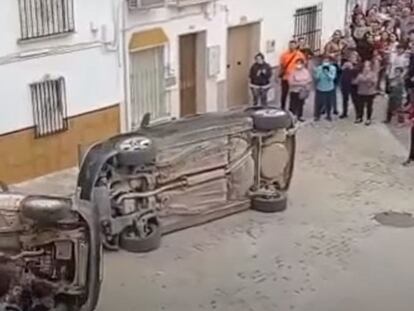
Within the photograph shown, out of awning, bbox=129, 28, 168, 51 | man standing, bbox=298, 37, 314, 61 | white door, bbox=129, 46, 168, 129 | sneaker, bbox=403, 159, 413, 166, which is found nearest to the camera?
sneaker, bbox=403, 159, 413, 166

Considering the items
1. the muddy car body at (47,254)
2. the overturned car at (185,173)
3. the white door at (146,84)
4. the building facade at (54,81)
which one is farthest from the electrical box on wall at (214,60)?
the muddy car body at (47,254)

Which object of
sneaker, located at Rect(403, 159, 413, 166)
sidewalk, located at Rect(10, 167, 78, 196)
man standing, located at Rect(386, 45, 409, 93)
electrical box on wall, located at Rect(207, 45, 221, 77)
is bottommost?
sneaker, located at Rect(403, 159, 413, 166)

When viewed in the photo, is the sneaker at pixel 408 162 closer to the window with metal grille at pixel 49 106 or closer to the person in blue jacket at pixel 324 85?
the person in blue jacket at pixel 324 85

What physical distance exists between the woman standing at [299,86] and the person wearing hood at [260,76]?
52 cm

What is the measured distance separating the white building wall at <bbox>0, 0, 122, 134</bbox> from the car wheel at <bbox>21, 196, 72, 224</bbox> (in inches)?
198

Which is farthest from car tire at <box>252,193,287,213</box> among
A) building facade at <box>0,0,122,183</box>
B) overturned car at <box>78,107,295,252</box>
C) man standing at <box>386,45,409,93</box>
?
man standing at <box>386,45,409,93</box>

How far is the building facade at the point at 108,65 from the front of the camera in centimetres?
1546

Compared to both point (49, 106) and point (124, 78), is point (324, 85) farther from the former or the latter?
point (49, 106)

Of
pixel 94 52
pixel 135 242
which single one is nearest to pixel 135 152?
pixel 135 242

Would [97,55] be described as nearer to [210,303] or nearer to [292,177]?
[292,177]

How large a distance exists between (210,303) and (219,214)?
2.80 m

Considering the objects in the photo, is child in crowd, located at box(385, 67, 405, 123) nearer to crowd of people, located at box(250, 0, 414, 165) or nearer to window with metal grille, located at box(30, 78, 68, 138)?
crowd of people, located at box(250, 0, 414, 165)

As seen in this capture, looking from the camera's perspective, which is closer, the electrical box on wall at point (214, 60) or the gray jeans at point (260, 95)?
the electrical box on wall at point (214, 60)

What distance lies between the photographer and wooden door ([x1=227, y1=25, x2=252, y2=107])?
795 inches
